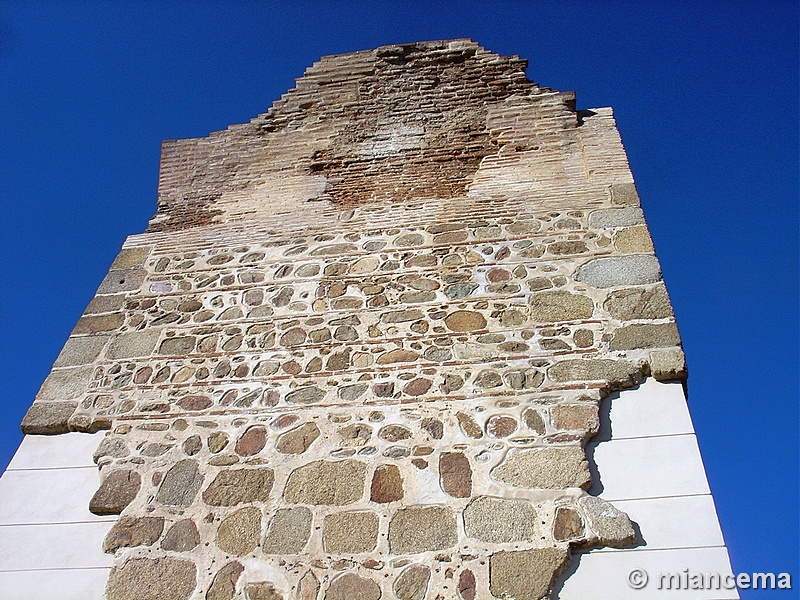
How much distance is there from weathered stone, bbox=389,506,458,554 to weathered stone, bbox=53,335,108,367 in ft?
6.95

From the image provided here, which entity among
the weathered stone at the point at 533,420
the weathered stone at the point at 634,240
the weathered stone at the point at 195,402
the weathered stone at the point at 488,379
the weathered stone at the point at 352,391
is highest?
the weathered stone at the point at 634,240

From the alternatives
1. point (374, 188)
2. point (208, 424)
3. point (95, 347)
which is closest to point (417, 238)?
point (374, 188)

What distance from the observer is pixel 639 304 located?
3.62 m

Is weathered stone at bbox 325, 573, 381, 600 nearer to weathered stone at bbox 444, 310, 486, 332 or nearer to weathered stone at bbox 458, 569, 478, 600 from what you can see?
weathered stone at bbox 458, 569, 478, 600

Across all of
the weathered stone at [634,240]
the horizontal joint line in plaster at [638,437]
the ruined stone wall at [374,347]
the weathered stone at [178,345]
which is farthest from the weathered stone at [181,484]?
the weathered stone at [634,240]

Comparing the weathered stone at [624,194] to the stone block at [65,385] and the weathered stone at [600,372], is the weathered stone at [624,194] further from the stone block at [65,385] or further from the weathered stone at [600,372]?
the stone block at [65,385]

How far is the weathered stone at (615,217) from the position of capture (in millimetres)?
4199

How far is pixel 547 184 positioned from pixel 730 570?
276 centimetres

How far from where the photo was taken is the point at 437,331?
12.3 ft

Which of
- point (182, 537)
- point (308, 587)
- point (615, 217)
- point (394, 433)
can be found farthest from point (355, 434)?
point (615, 217)

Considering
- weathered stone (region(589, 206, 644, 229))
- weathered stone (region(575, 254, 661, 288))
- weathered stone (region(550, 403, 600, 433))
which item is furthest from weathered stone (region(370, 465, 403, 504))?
weathered stone (region(589, 206, 644, 229))

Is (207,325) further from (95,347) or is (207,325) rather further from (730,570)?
(730,570)

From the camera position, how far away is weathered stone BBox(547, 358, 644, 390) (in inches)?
129

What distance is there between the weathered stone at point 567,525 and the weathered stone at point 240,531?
1234 millimetres
